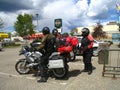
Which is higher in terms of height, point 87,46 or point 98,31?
point 87,46

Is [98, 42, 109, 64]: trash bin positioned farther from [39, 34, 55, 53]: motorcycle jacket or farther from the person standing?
[39, 34, 55, 53]: motorcycle jacket

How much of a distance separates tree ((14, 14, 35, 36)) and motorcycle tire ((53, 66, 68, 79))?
170 feet

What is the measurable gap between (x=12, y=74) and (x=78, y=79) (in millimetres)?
3066

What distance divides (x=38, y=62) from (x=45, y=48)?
0.99 meters

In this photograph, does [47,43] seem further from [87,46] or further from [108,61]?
[108,61]

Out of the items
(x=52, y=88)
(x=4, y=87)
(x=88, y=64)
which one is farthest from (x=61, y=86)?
(x=88, y=64)

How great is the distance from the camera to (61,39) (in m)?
12.4

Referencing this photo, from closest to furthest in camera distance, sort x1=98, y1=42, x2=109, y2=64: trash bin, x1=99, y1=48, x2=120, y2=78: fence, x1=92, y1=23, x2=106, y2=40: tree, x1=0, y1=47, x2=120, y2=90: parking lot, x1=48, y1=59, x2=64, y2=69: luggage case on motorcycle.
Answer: x1=0, y1=47, x2=120, y2=90: parking lot → x1=48, y1=59, x2=64, y2=69: luggage case on motorcycle → x1=99, y1=48, x2=120, y2=78: fence → x1=98, y1=42, x2=109, y2=64: trash bin → x1=92, y1=23, x2=106, y2=40: tree

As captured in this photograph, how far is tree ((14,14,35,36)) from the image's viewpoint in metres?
60.5

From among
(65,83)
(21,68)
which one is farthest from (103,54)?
(21,68)

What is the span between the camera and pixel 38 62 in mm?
9258

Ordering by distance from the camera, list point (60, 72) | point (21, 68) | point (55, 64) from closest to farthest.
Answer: point (55, 64) < point (60, 72) < point (21, 68)

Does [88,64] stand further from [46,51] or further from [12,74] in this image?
[12,74]

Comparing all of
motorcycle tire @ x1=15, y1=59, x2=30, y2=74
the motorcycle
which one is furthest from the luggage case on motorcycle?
motorcycle tire @ x1=15, y1=59, x2=30, y2=74
